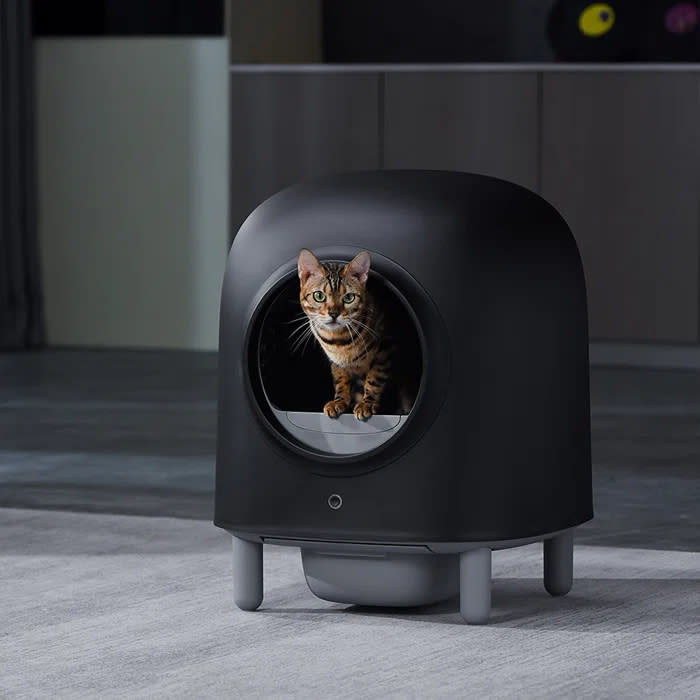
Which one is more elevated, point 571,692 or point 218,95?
point 218,95

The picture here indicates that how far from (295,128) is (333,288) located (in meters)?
3.47

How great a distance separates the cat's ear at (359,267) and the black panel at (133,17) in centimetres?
373

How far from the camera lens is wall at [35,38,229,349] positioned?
5551 millimetres

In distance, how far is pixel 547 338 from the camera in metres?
2.04

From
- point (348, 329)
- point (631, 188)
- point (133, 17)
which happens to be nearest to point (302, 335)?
point (348, 329)

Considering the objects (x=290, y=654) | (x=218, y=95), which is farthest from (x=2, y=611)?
(x=218, y=95)

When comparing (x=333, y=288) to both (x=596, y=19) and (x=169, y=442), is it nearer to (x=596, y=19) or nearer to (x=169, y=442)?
(x=169, y=442)

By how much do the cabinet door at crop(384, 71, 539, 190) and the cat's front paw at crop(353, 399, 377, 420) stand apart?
3268 millimetres

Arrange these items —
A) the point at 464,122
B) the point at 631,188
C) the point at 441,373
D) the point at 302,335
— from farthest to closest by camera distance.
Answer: the point at 464,122 < the point at 631,188 < the point at 302,335 < the point at 441,373

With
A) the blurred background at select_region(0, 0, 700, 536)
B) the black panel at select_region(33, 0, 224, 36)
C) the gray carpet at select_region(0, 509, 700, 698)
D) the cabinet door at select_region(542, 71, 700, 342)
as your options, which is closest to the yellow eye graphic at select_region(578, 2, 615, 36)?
the blurred background at select_region(0, 0, 700, 536)

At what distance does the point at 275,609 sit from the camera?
212 centimetres

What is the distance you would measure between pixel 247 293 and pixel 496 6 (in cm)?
388

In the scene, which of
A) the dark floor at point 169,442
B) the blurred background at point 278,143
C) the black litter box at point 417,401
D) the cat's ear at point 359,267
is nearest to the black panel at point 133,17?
the blurred background at point 278,143

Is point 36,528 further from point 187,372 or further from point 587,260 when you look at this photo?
point 587,260
